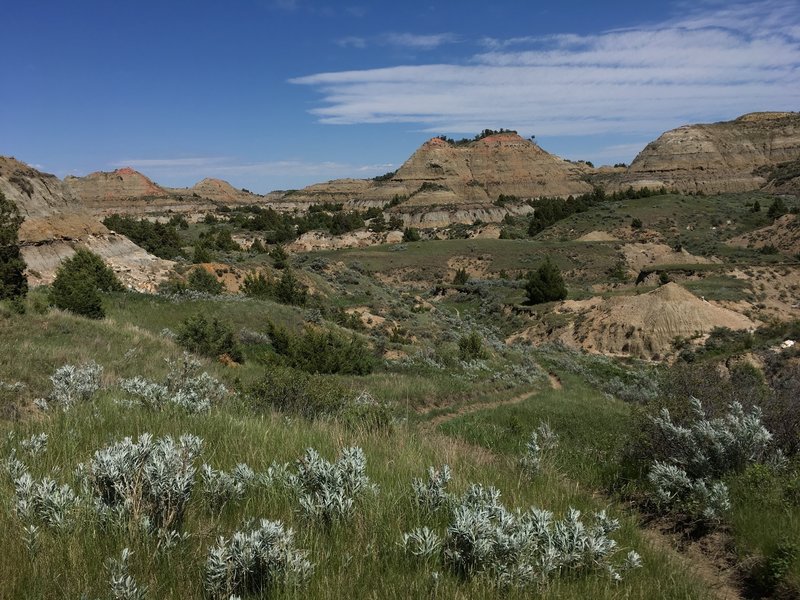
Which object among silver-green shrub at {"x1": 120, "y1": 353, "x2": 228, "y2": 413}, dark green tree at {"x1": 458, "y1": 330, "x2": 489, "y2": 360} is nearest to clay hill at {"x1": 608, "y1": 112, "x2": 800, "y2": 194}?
dark green tree at {"x1": 458, "y1": 330, "x2": 489, "y2": 360}

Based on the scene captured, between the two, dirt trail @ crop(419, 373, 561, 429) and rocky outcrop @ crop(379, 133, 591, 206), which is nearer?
dirt trail @ crop(419, 373, 561, 429)

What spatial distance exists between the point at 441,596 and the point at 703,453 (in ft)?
13.2

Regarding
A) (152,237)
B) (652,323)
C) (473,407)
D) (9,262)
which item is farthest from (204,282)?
(652,323)

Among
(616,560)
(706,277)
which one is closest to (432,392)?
(616,560)

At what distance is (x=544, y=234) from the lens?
78.7 meters

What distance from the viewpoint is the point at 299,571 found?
263 cm

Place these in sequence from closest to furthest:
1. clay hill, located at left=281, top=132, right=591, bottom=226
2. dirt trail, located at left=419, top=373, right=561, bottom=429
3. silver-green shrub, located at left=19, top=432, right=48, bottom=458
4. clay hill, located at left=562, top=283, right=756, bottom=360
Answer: silver-green shrub, located at left=19, top=432, right=48, bottom=458, dirt trail, located at left=419, top=373, right=561, bottom=429, clay hill, located at left=562, top=283, right=756, bottom=360, clay hill, located at left=281, top=132, right=591, bottom=226

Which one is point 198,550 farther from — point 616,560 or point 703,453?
point 703,453

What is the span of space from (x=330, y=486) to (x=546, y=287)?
44.0 m

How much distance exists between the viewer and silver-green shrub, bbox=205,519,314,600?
98.6 inches

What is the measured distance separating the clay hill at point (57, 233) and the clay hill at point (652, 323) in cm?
2828

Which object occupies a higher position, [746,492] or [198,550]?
[198,550]

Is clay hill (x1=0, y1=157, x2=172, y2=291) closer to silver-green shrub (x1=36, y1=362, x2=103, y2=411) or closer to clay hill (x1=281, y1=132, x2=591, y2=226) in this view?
silver-green shrub (x1=36, y1=362, x2=103, y2=411)

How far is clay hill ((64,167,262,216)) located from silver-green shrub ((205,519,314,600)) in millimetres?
119599
